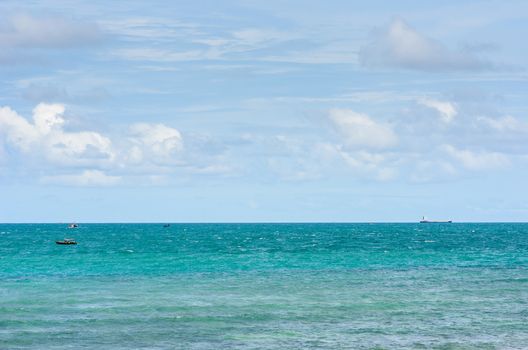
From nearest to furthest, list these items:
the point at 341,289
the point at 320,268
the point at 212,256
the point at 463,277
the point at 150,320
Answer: the point at 150,320
the point at 341,289
the point at 463,277
the point at 320,268
the point at 212,256

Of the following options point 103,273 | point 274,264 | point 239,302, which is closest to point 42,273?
point 103,273

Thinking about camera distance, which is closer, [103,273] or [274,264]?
[103,273]

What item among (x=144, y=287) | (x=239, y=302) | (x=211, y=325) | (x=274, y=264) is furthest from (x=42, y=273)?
(x=211, y=325)

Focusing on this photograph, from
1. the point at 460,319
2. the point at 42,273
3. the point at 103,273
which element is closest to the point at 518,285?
the point at 460,319

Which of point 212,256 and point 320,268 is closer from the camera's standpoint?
point 320,268

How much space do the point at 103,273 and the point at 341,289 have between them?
97.3ft

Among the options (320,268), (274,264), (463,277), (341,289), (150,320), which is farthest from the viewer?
(274,264)

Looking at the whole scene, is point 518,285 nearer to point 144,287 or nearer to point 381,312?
point 381,312

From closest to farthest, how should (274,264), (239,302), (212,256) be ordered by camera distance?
(239,302), (274,264), (212,256)

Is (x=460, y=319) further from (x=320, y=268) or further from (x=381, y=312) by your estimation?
(x=320, y=268)

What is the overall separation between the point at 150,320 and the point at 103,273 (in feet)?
119

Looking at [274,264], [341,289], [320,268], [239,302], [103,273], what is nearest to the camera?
[239,302]

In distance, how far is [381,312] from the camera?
53.6 meters

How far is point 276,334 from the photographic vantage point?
4569 centimetres
